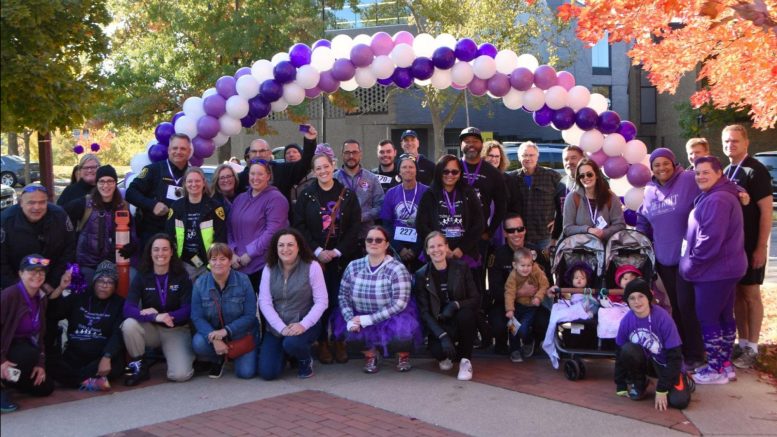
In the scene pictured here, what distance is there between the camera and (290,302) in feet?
24.2

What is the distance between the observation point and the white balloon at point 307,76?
885cm

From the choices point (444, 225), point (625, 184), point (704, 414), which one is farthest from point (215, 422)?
point (625, 184)

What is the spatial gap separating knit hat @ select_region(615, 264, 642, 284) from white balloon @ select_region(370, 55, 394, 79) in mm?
3172

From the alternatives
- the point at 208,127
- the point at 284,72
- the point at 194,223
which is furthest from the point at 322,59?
the point at 194,223

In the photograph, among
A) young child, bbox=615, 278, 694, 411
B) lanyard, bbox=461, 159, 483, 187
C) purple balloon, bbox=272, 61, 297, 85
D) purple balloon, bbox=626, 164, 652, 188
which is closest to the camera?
young child, bbox=615, 278, 694, 411

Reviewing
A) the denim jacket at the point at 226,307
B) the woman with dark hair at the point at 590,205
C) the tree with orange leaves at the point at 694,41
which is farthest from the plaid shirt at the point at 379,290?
the tree with orange leaves at the point at 694,41

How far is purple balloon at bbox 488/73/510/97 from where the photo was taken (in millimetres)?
8797

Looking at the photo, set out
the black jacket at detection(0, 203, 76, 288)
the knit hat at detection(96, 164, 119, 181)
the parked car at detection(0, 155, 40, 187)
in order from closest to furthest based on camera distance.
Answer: the black jacket at detection(0, 203, 76, 288) < the knit hat at detection(96, 164, 119, 181) < the parked car at detection(0, 155, 40, 187)

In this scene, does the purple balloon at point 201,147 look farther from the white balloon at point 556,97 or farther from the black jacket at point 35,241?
the white balloon at point 556,97

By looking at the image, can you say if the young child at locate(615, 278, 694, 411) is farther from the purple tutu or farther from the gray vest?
the gray vest

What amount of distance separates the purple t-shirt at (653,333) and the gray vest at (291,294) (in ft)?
8.78

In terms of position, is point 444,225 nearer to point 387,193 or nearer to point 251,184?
point 387,193

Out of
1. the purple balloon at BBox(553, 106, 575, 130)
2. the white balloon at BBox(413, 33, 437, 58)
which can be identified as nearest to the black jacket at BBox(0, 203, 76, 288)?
the white balloon at BBox(413, 33, 437, 58)

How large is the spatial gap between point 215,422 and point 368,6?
28.6m
